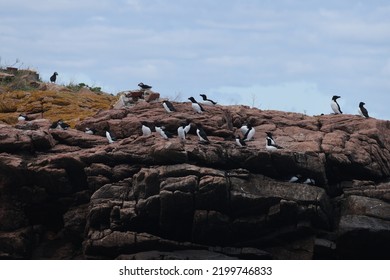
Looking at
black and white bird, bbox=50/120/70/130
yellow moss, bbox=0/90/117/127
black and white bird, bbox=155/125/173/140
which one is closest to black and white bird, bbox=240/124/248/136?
black and white bird, bbox=155/125/173/140

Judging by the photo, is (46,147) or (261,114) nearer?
(46,147)

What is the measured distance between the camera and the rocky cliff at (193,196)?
32.4 m

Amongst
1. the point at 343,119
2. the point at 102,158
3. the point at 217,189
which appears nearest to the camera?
the point at 217,189

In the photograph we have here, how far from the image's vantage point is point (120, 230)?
107 ft

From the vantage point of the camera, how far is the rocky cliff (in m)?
32.4

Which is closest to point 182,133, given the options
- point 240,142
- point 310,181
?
point 240,142

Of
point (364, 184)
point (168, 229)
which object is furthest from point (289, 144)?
point (168, 229)

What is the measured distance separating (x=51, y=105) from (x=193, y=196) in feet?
51.7

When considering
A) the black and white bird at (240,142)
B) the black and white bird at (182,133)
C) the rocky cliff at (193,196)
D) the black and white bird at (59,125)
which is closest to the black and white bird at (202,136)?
the rocky cliff at (193,196)

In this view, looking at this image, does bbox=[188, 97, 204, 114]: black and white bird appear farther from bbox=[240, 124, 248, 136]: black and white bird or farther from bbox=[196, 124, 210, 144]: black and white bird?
bbox=[196, 124, 210, 144]: black and white bird

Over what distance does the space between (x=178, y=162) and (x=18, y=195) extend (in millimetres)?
6105

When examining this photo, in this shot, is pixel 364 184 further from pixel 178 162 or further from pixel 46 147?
pixel 46 147

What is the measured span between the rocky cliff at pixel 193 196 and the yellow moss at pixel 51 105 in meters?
6.68

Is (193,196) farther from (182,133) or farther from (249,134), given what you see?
(249,134)
